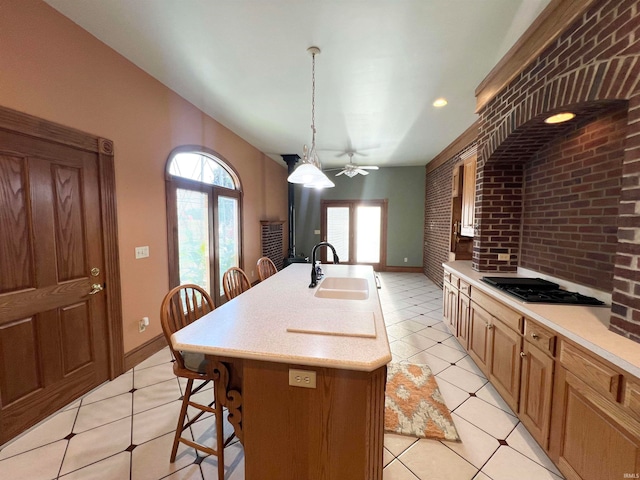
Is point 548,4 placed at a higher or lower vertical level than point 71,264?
higher

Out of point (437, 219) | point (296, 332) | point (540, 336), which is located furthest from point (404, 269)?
point (296, 332)

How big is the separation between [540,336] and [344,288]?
4.44ft

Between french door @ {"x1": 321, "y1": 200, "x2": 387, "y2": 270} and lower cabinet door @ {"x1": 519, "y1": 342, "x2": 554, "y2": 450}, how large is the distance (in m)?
5.27

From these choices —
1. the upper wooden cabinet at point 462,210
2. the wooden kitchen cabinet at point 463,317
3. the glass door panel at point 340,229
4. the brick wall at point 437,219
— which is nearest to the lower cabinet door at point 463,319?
the wooden kitchen cabinet at point 463,317

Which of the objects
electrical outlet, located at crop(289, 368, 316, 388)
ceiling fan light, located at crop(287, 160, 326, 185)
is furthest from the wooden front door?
electrical outlet, located at crop(289, 368, 316, 388)

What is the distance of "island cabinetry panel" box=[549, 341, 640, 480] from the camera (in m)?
1.03

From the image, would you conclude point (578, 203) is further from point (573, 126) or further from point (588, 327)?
point (588, 327)

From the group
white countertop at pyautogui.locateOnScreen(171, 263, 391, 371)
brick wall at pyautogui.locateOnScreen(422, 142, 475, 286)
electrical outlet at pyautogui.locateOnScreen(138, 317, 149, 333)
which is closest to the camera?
white countertop at pyautogui.locateOnScreen(171, 263, 391, 371)

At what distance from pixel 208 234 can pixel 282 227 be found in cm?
285

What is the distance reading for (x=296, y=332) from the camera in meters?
1.21

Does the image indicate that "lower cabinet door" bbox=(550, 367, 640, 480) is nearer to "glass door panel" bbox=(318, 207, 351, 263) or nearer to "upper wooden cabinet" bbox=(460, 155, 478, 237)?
"upper wooden cabinet" bbox=(460, 155, 478, 237)

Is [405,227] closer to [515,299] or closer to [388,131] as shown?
[388,131]

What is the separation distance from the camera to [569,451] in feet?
4.29

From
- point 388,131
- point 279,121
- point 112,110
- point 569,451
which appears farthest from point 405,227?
point 112,110
